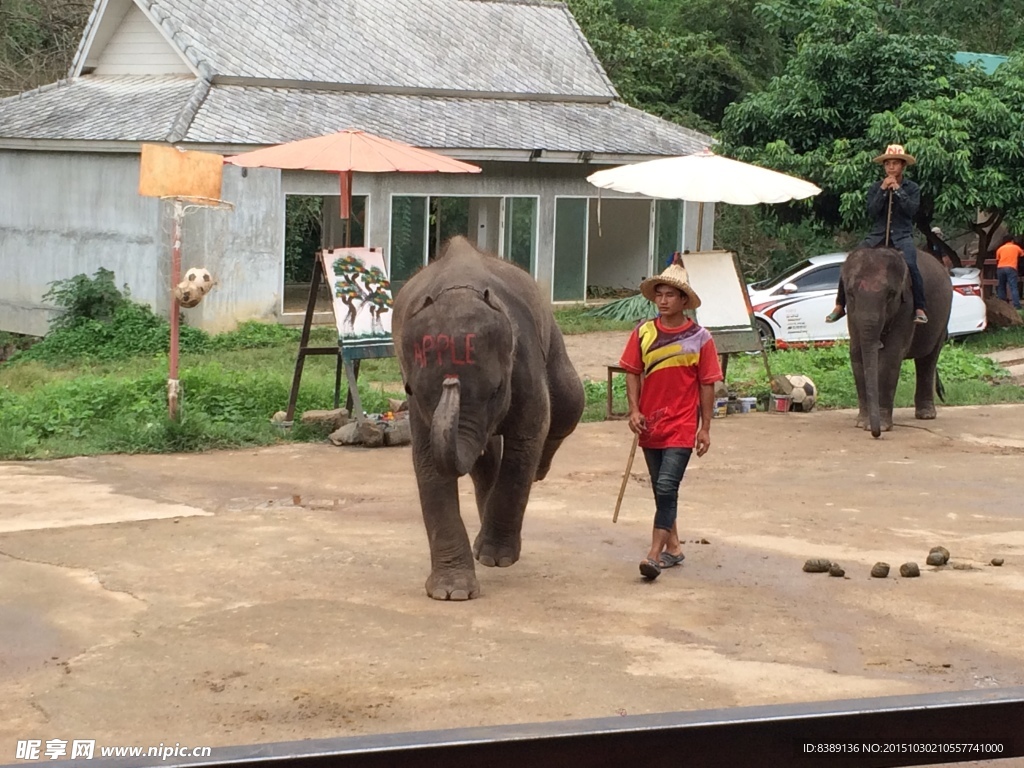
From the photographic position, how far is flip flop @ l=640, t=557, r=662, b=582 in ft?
23.3

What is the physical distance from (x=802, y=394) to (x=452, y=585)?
316 inches

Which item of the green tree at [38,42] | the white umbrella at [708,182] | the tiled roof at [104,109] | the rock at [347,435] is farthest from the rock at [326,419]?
the green tree at [38,42]

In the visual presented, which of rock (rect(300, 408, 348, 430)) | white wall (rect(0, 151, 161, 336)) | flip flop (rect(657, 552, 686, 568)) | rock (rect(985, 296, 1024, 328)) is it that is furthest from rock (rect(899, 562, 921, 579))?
rock (rect(985, 296, 1024, 328))

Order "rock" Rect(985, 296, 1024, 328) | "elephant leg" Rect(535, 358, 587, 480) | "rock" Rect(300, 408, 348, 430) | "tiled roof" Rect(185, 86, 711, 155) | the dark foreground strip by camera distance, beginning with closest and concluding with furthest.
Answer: the dark foreground strip
"elephant leg" Rect(535, 358, 587, 480)
"rock" Rect(300, 408, 348, 430)
"tiled roof" Rect(185, 86, 711, 155)
"rock" Rect(985, 296, 1024, 328)

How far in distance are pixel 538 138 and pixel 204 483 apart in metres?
14.3

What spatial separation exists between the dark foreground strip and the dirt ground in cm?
303

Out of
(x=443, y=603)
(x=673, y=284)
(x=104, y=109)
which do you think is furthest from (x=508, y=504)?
(x=104, y=109)

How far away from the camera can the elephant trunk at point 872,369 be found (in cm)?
1241

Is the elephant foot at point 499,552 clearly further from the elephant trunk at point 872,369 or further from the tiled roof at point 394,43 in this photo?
the tiled roof at point 394,43

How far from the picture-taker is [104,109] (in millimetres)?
21328

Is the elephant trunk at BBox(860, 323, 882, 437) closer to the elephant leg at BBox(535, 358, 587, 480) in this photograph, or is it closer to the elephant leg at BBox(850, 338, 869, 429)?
the elephant leg at BBox(850, 338, 869, 429)

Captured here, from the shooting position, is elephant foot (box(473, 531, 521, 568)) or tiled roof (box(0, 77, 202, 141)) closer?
elephant foot (box(473, 531, 521, 568))

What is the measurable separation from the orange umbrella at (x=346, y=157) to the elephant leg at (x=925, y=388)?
5.13 m

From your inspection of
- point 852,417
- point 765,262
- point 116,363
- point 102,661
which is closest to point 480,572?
point 102,661
